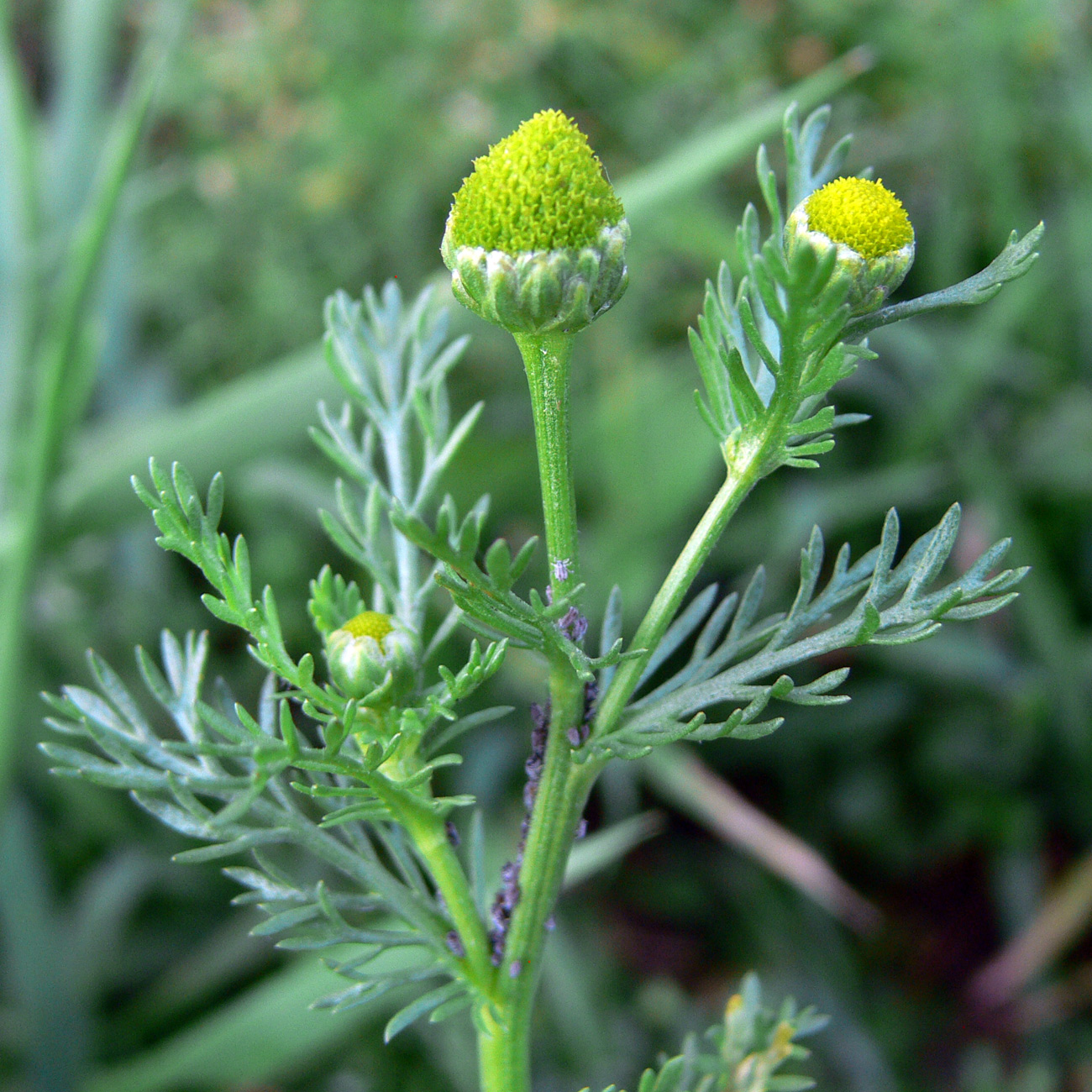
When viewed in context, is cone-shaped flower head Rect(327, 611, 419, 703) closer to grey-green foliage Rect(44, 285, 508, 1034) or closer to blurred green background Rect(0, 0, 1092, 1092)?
grey-green foliage Rect(44, 285, 508, 1034)

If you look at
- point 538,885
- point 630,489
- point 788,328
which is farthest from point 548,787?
point 630,489

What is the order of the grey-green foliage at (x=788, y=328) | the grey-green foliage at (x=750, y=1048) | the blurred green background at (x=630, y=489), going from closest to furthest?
the grey-green foliage at (x=788, y=328)
the grey-green foliage at (x=750, y=1048)
the blurred green background at (x=630, y=489)

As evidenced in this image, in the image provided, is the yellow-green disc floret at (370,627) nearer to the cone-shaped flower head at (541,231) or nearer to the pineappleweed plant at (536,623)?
the pineappleweed plant at (536,623)

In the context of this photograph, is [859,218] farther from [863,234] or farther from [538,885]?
[538,885]

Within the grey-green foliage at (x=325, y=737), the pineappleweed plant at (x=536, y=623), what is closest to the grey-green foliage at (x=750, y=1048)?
the pineappleweed plant at (x=536, y=623)

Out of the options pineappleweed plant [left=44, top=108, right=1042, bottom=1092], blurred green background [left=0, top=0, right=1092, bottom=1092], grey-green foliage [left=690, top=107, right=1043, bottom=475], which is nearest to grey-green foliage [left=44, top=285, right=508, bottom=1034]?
pineappleweed plant [left=44, top=108, right=1042, bottom=1092]

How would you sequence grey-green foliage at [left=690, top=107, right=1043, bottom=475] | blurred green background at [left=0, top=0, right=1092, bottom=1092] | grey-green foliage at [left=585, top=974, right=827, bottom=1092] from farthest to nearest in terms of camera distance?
blurred green background at [left=0, top=0, right=1092, bottom=1092]
grey-green foliage at [left=585, top=974, right=827, bottom=1092]
grey-green foliage at [left=690, top=107, right=1043, bottom=475]

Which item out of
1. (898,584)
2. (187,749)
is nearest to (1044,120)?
(898,584)
